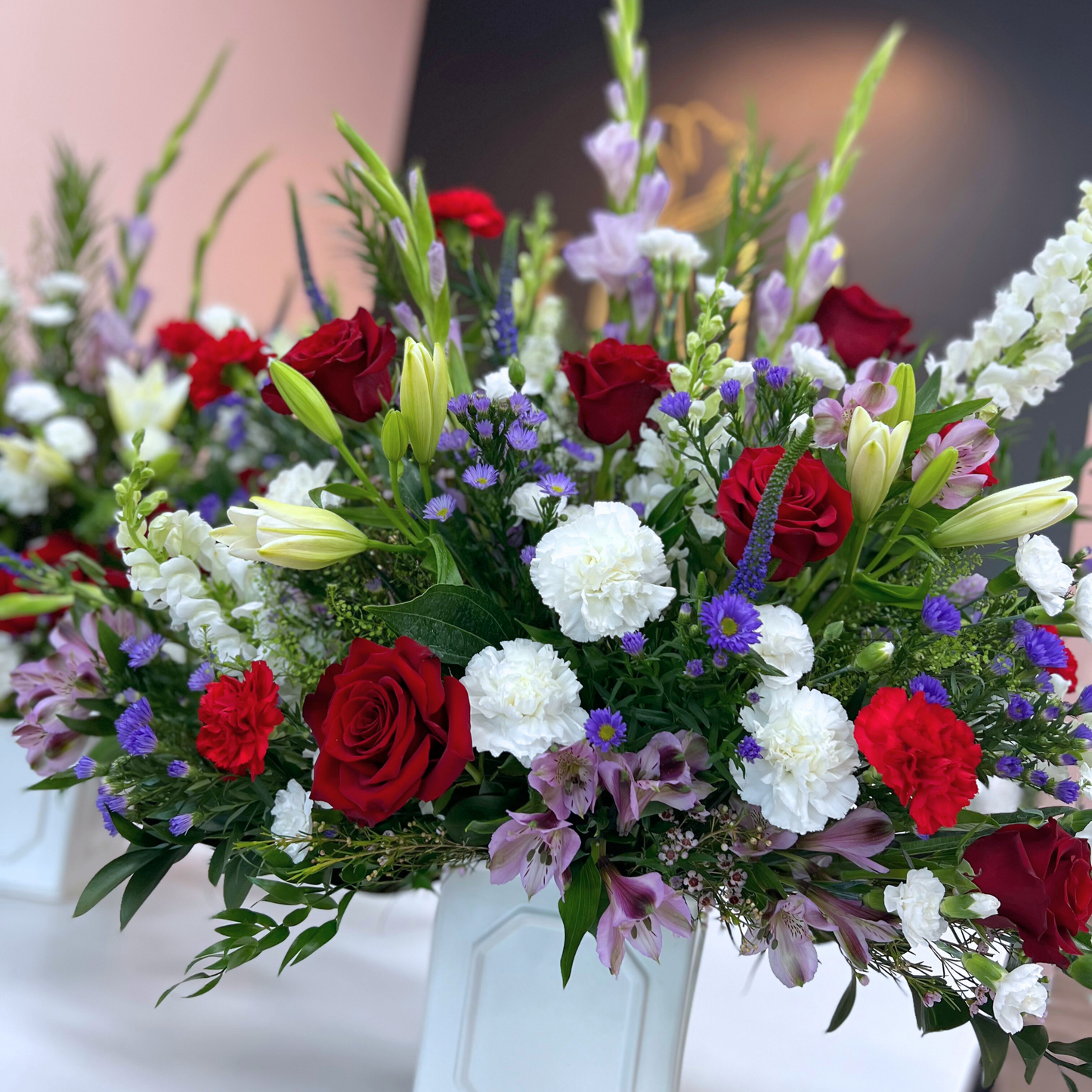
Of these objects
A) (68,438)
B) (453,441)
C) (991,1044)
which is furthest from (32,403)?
(991,1044)

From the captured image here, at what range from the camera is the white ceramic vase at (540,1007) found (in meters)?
0.54

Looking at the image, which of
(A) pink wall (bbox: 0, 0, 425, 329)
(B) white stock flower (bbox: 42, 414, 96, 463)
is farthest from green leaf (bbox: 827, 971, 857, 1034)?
(A) pink wall (bbox: 0, 0, 425, 329)

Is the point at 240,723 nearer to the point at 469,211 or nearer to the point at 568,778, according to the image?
the point at 568,778

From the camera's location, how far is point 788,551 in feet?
1.49

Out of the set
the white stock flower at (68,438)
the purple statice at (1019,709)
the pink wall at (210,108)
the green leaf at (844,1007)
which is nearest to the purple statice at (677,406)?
the purple statice at (1019,709)

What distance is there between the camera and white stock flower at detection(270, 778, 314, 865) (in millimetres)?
503

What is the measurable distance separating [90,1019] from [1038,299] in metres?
0.76

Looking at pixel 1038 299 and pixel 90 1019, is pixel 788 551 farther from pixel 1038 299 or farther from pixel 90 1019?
pixel 90 1019

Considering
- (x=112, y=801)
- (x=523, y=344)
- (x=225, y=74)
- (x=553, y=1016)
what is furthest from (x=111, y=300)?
(x=225, y=74)

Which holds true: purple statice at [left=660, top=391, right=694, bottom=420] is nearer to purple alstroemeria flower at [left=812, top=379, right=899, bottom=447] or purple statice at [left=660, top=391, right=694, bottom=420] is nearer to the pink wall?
purple alstroemeria flower at [left=812, top=379, right=899, bottom=447]

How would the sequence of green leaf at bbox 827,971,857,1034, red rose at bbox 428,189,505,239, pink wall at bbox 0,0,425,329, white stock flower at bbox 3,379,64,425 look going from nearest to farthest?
green leaf at bbox 827,971,857,1034 < red rose at bbox 428,189,505,239 < white stock flower at bbox 3,379,64,425 < pink wall at bbox 0,0,425,329

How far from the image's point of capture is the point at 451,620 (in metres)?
0.48

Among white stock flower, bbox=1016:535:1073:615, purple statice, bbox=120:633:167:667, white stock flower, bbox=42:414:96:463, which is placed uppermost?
white stock flower, bbox=42:414:96:463

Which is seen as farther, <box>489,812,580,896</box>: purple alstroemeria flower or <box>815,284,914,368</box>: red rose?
<box>815,284,914,368</box>: red rose
